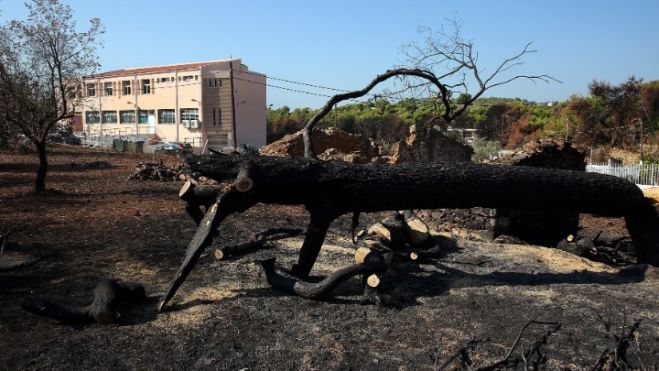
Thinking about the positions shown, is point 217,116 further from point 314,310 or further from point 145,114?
point 314,310

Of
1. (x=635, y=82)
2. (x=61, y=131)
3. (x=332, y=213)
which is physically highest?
(x=635, y=82)

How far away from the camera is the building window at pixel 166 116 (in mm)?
45375

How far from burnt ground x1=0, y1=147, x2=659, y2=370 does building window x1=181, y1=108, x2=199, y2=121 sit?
37.0m

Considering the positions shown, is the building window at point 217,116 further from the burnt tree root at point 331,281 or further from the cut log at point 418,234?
the burnt tree root at point 331,281

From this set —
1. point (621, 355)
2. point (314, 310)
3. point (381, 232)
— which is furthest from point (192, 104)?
point (621, 355)

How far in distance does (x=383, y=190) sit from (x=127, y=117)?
157 feet

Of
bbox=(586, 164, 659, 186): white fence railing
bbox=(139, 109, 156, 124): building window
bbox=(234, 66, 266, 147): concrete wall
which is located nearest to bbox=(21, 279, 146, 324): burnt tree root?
bbox=(586, 164, 659, 186): white fence railing

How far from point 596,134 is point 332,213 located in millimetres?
26514

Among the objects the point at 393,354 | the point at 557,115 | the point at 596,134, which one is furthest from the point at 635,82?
the point at 393,354

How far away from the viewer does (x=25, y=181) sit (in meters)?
14.7

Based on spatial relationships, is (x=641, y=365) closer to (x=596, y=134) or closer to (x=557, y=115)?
(x=596, y=134)

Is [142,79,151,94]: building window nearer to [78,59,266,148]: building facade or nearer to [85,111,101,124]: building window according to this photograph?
[78,59,266,148]: building facade

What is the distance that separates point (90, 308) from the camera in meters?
4.41

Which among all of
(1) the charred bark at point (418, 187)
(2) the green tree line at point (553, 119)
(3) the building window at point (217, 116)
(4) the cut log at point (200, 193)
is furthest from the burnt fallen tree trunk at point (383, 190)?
(3) the building window at point (217, 116)
